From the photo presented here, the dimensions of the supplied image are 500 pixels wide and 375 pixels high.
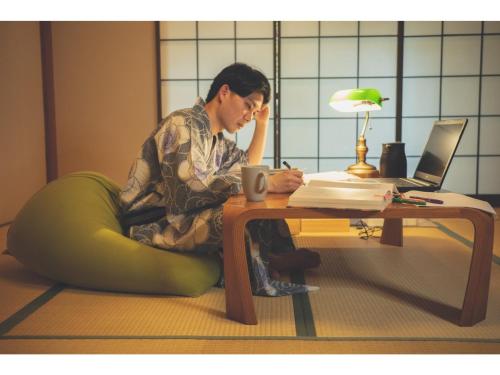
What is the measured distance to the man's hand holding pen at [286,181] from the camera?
5.77 feet

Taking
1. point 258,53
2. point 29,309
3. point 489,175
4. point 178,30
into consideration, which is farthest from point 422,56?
point 29,309

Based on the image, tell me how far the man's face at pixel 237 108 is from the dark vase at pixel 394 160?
3.36 feet

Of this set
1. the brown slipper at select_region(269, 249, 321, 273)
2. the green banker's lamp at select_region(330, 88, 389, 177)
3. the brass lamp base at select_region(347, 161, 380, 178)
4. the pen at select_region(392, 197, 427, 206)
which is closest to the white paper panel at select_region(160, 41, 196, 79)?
the green banker's lamp at select_region(330, 88, 389, 177)

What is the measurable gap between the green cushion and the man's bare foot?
29cm

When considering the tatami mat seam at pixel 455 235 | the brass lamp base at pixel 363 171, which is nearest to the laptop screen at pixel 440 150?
the brass lamp base at pixel 363 171

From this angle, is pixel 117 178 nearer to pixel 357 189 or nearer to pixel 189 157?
pixel 189 157

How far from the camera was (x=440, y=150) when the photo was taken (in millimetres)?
2363

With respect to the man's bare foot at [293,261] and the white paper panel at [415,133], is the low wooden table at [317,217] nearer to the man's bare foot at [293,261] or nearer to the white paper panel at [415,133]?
the man's bare foot at [293,261]

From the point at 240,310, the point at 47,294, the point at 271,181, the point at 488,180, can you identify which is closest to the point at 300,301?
the point at 240,310

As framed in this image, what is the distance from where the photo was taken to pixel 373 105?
2.94 meters

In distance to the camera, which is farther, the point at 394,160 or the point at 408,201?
the point at 394,160

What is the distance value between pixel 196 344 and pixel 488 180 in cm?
441

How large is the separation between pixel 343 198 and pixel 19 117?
139 inches

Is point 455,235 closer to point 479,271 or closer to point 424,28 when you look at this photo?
point 479,271
